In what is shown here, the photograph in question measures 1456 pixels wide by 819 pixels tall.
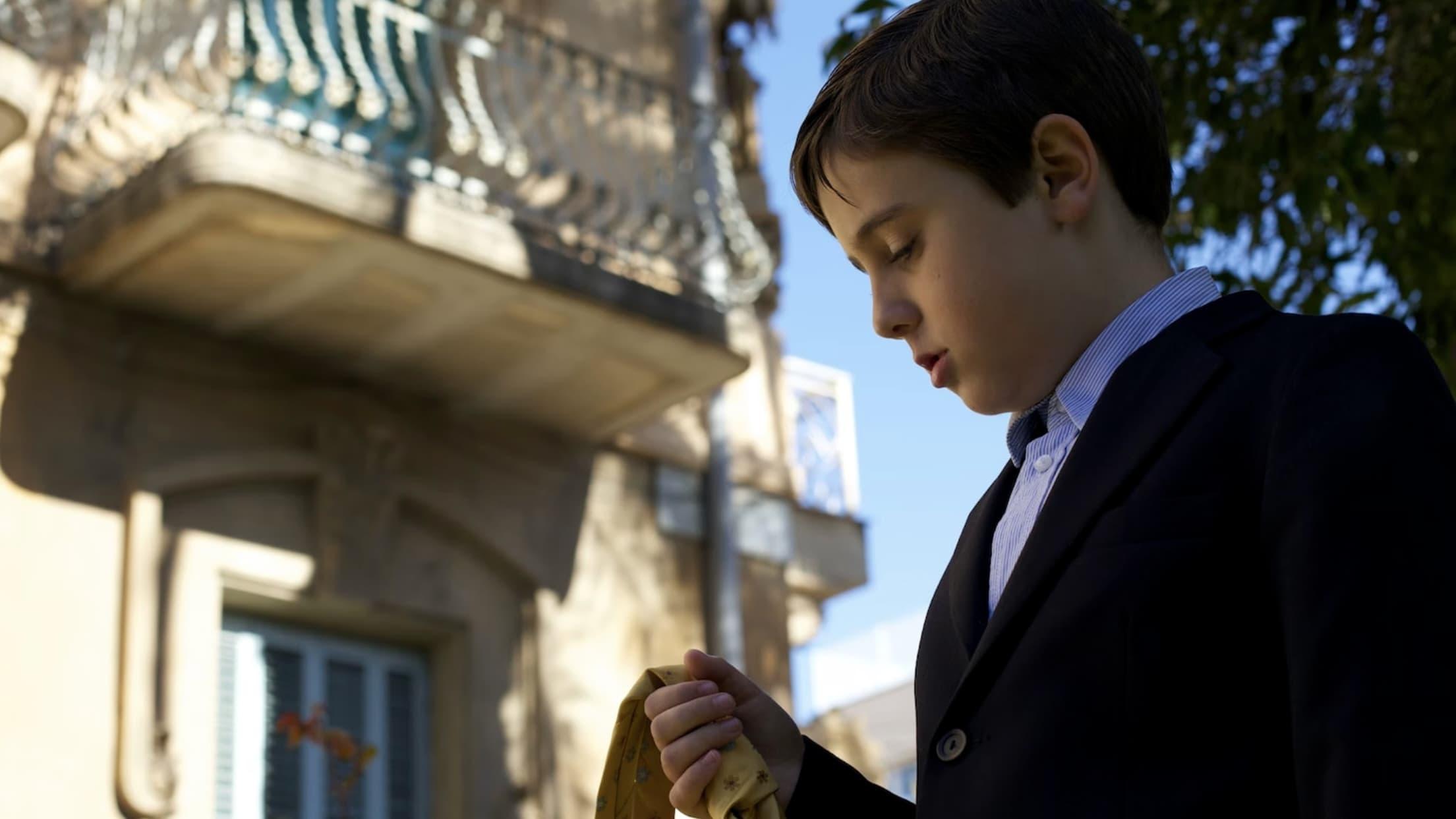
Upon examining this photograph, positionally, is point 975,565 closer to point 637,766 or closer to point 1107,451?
point 1107,451

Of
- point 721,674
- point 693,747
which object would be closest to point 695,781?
point 693,747

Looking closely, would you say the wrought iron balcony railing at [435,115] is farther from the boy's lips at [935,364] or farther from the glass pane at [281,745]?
the boy's lips at [935,364]

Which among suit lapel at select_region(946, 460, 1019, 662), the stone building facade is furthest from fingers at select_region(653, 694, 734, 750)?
the stone building facade

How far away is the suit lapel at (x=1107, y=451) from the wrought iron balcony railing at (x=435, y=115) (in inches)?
208

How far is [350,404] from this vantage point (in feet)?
25.0

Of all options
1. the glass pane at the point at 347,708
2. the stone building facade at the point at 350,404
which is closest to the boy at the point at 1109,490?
the stone building facade at the point at 350,404

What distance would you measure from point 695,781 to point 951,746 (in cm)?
37

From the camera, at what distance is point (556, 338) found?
25.6 ft

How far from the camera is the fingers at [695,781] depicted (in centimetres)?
201

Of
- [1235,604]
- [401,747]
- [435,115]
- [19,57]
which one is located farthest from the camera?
[435,115]

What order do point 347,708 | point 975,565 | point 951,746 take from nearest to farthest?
point 951,746
point 975,565
point 347,708

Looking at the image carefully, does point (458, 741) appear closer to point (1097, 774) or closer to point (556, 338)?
point (556, 338)

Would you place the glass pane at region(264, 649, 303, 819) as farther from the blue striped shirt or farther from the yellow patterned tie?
the blue striped shirt

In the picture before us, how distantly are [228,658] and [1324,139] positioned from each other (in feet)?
13.8
